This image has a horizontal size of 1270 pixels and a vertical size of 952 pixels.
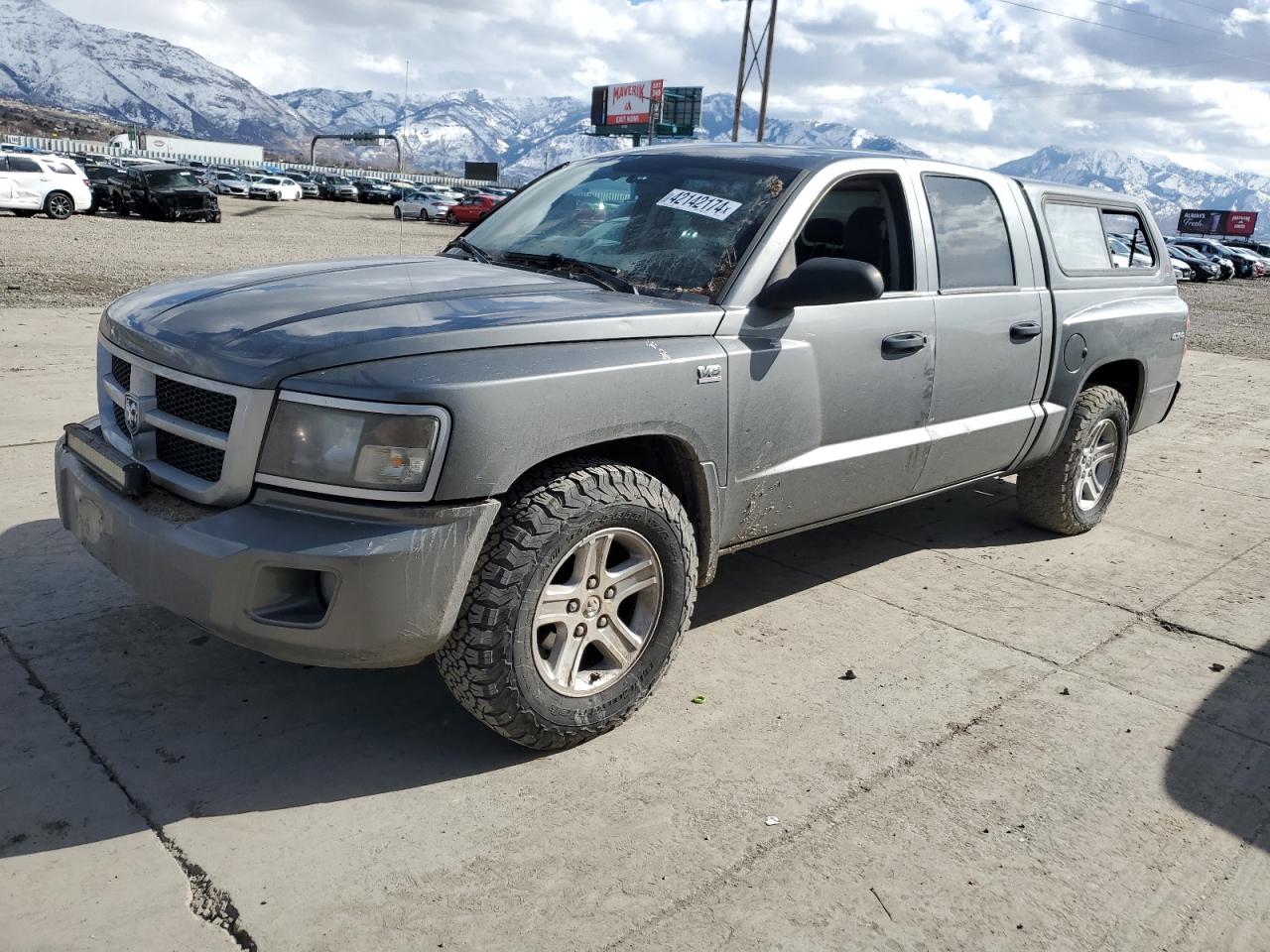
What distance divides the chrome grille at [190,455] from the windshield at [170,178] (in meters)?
27.9

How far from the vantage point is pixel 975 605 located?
4.62 meters

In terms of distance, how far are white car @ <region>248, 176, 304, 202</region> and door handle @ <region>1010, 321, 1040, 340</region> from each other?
1967 inches

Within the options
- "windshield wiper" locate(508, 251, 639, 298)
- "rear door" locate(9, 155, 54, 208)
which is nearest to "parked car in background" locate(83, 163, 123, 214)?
"rear door" locate(9, 155, 54, 208)

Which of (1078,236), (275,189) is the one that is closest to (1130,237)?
(1078,236)

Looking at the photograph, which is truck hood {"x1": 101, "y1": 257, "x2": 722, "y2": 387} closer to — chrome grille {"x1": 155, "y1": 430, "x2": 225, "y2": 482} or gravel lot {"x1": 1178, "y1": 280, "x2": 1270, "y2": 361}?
chrome grille {"x1": 155, "y1": 430, "x2": 225, "y2": 482}

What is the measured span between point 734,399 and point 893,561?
2.10 m

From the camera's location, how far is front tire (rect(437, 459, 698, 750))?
112 inches

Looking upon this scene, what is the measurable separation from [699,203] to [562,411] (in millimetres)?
1271

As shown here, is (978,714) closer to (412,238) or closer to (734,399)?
(734,399)

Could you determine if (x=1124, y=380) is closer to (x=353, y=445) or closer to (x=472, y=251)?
(x=472, y=251)

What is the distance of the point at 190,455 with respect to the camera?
2.90 metres

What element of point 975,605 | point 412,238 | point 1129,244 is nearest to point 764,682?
point 975,605

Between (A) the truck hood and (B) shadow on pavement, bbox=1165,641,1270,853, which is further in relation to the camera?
(B) shadow on pavement, bbox=1165,641,1270,853

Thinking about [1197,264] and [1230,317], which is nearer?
[1230,317]
